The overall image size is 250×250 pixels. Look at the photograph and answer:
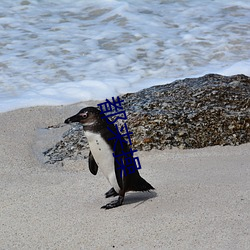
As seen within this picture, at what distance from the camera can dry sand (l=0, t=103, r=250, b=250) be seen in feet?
10.7

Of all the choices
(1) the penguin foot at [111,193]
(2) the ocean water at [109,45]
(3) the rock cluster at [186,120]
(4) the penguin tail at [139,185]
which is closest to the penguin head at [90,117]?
(4) the penguin tail at [139,185]

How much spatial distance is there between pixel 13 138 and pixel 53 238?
195cm

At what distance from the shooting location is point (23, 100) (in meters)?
6.53

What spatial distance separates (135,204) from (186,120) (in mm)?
1442

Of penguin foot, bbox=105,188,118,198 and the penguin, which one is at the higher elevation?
the penguin

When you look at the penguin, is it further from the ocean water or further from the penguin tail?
the ocean water

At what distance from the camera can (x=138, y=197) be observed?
3.85 metres

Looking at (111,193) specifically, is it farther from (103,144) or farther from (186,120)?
(186,120)

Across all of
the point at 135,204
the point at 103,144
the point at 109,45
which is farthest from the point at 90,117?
the point at 109,45

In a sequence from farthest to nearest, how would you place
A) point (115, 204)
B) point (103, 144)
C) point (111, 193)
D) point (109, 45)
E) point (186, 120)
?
point (109, 45) → point (186, 120) → point (111, 193) → point (115, 204) → point (103, 144)

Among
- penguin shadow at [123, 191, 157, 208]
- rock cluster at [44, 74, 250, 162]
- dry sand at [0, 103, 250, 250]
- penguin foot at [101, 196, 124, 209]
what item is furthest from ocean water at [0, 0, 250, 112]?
penguin foot at [101, 196, 124, 209]

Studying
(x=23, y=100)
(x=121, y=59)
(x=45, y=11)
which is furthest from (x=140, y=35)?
(x=23, y=100)

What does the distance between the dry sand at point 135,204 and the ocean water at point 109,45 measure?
2.00 meters

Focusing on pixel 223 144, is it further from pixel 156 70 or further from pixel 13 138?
pixel 156 70
